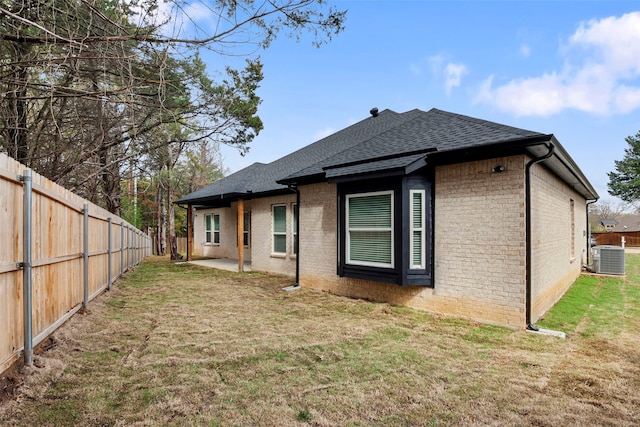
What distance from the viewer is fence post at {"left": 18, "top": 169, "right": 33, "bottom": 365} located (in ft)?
10.8

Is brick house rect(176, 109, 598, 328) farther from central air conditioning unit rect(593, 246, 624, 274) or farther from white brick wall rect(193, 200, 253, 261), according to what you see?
white brick wall rect(193, 200, 253, 261)

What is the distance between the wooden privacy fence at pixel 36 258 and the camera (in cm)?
300

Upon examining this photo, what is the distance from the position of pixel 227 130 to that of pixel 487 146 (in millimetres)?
6286

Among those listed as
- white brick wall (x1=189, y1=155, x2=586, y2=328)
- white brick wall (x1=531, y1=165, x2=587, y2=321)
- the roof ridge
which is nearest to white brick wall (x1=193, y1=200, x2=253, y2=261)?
the roof ridge

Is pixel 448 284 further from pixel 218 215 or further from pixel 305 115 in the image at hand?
pixel 218 215

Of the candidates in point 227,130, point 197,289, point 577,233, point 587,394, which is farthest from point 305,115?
point 587,394

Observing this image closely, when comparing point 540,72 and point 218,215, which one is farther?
point 218,215

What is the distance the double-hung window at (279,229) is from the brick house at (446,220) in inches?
91.0

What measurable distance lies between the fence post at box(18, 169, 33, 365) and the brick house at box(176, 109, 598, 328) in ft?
16.7

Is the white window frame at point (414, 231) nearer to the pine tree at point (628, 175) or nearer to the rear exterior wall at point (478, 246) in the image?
the rear exterior wall at point (478, 246)

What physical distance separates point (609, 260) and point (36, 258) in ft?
50.6

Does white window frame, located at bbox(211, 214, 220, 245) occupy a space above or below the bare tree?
below

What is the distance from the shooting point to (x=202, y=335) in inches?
197

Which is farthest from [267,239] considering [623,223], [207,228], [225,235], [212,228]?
[623,223]
